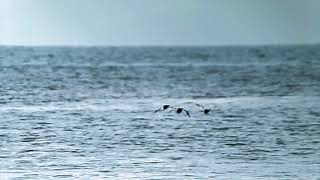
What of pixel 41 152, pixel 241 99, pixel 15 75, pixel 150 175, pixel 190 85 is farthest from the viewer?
pixel 15 75

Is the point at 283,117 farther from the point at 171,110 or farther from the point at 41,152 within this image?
the point at 41,152

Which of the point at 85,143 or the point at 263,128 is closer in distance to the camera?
the point at 85,143

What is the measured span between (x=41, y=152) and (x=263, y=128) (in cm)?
1177

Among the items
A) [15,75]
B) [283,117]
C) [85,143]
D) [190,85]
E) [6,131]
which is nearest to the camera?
[85,143]

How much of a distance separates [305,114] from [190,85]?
2561cm

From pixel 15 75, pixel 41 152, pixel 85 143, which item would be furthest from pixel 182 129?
pixel 15 75

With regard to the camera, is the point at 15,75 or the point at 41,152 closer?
the point at 41,152

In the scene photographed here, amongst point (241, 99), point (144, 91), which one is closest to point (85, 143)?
point (241, 99)

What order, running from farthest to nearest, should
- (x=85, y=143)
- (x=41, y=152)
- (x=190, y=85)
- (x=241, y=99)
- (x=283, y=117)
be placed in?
(x=190, y=85) → (x=241, y=99) → (x=283, y=117) → (x=85, y=143) → (x=41, y=152)

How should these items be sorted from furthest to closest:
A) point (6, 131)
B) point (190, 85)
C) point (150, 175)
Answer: point (190, 85)
point (6, 131)
point (150, 175)

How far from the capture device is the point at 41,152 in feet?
120

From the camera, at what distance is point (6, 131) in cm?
4316

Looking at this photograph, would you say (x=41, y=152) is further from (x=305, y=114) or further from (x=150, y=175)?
(x=305, y=114)

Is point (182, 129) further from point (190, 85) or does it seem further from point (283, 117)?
point (190, 85)
